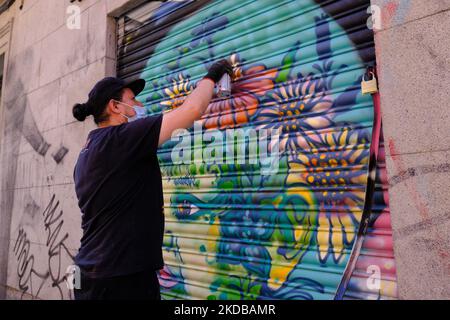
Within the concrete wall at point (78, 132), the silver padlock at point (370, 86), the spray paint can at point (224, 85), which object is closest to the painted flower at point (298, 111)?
the silver padlock at point (370, 86)

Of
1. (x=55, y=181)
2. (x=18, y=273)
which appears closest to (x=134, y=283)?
(x=55, y=181)

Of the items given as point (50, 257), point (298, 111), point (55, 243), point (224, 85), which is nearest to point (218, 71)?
point (224, 85)

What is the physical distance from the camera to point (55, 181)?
16.7 ft

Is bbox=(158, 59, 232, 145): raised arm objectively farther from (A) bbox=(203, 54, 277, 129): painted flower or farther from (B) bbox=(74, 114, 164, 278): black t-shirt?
(A) bbox=(203, 54, 277, 129): painted flower

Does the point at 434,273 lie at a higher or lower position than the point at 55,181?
lower

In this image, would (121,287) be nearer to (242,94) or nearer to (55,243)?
(242,94)

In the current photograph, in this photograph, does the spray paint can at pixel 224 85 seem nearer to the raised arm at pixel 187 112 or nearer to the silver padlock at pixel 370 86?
the raised arm at pixel 187 112

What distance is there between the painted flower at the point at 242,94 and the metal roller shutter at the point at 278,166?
0.03ft

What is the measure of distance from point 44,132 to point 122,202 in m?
4.24

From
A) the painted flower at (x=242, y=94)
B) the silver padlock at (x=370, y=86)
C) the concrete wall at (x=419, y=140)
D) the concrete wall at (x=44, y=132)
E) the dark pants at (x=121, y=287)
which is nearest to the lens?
the concrete wall at (x=419, y=140)

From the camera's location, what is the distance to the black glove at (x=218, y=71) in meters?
2.48

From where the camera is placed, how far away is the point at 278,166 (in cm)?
273

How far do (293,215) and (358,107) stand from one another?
36.0 inches
